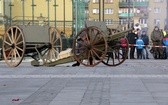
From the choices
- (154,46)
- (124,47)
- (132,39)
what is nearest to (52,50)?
(124,47)

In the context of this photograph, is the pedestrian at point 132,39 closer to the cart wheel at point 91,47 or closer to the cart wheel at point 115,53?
the cart wheel at point 115,53

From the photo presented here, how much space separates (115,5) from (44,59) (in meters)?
42.6

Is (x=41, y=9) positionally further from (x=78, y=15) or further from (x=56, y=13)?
(x=78, y=15)

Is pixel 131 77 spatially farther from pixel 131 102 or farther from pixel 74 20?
pixel 74 20

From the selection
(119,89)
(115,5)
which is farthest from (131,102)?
(115,5)

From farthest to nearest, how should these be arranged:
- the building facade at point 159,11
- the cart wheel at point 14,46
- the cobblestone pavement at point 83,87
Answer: the building facade at point 159,11, the cart wheel at point 14,46, the cobblestone pavement at point 83,87

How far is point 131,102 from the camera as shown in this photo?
38.7 ft

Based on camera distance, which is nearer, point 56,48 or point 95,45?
point 95,45

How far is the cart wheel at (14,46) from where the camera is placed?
74.4ft

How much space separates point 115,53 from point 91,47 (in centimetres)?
162

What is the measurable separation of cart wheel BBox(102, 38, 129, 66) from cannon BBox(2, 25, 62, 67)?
228 centimetres

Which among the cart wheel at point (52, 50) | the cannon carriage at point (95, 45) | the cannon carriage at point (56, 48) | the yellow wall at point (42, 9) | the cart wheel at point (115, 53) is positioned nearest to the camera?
the cannon carriage at point (95, 45)

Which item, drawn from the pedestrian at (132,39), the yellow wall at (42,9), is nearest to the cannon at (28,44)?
the pedestrian at (132,39)

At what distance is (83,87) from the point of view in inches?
585
